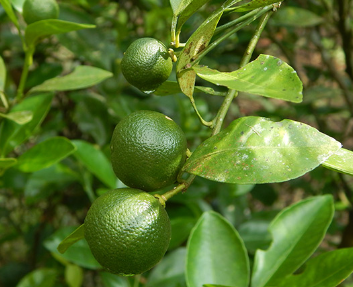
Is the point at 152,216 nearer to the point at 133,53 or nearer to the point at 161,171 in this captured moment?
the point at 161,171

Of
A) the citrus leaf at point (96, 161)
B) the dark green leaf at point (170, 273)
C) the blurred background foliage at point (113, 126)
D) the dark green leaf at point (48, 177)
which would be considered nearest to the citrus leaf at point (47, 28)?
the blurred background foliage at point (113, 126)

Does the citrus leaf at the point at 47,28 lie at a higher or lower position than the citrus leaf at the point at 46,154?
higher

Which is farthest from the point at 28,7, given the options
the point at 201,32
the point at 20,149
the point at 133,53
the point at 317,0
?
the point at 317,0

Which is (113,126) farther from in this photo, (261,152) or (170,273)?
(261,152)

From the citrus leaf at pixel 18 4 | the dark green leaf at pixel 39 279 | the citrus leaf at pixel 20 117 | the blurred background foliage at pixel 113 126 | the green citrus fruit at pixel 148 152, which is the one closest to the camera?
the green citrus fruit at pixel 148 152

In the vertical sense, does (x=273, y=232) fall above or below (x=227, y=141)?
below

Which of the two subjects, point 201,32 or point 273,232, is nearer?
point 201,32

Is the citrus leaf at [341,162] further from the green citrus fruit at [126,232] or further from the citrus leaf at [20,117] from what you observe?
the citrus leaf at [20,117]

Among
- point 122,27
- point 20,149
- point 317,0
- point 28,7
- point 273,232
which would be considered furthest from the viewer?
point 20,149
